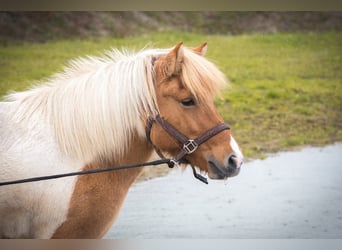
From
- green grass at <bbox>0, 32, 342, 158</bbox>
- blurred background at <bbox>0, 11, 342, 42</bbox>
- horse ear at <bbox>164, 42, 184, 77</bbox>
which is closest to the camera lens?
horse ear at <bbox>164, 42, 184, 77</bbox>

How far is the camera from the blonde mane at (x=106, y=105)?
6.87 ft

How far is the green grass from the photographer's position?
3.58 m

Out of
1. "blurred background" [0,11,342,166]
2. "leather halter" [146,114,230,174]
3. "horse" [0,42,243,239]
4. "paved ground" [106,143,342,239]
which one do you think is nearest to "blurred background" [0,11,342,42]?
"blurred background" [0,11,342,166]

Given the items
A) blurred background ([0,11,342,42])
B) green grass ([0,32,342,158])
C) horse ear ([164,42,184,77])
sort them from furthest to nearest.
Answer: green grass ([0,32,342,158]) → blurred background ([0,11,342,42]) → horse ear ([164,42,184,77])

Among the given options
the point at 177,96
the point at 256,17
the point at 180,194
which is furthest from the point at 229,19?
the point at 177,96

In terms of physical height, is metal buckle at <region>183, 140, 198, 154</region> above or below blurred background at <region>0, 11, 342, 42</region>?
below

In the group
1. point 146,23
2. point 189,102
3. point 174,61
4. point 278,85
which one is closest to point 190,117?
point 189,102

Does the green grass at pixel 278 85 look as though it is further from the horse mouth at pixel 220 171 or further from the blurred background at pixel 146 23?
A: the horse mouth at pixel 220 171

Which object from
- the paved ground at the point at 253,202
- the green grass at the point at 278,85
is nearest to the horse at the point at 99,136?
the paved ground at the point at 253,202

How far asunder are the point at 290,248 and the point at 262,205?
37 cm

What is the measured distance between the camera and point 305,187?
355cm

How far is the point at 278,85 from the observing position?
3.63 metres

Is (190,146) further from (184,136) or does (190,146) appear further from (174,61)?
(174,61)

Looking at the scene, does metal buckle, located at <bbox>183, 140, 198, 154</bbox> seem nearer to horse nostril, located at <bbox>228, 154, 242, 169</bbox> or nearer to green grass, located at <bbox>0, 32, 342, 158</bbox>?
horse nostril, located at <bbox>228, 154, 242, 169</bbox>
